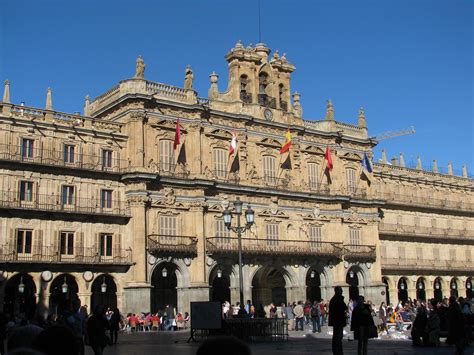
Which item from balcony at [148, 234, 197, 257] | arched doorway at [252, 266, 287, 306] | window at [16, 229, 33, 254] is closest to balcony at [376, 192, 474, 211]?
arched doorway at [252, 266, 287, 306]

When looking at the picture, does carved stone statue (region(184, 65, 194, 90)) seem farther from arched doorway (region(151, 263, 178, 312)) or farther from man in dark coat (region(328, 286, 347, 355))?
man in dark coat (region(328, 286, 347, 355))

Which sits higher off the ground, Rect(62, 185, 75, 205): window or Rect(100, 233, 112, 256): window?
Rect(62, 185, 75, 205): window

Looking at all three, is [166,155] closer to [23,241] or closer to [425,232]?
[23,241]

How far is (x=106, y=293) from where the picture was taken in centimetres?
4253

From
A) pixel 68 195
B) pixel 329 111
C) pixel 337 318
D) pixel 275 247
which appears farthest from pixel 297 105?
pixel 337 318

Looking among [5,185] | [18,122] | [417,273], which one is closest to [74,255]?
[5,185]

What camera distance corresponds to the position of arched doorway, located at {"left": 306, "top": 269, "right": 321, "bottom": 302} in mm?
52906

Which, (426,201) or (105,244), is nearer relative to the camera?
(105,244)

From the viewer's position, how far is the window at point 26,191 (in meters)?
39.4

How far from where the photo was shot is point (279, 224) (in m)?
50.4

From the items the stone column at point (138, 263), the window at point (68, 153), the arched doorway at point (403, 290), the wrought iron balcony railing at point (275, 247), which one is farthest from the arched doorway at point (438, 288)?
the window at point (68, 153)

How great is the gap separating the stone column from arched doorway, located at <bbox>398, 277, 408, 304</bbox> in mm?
30051

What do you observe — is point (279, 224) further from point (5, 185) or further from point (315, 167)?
point (5, 185)

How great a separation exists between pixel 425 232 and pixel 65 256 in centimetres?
3918
